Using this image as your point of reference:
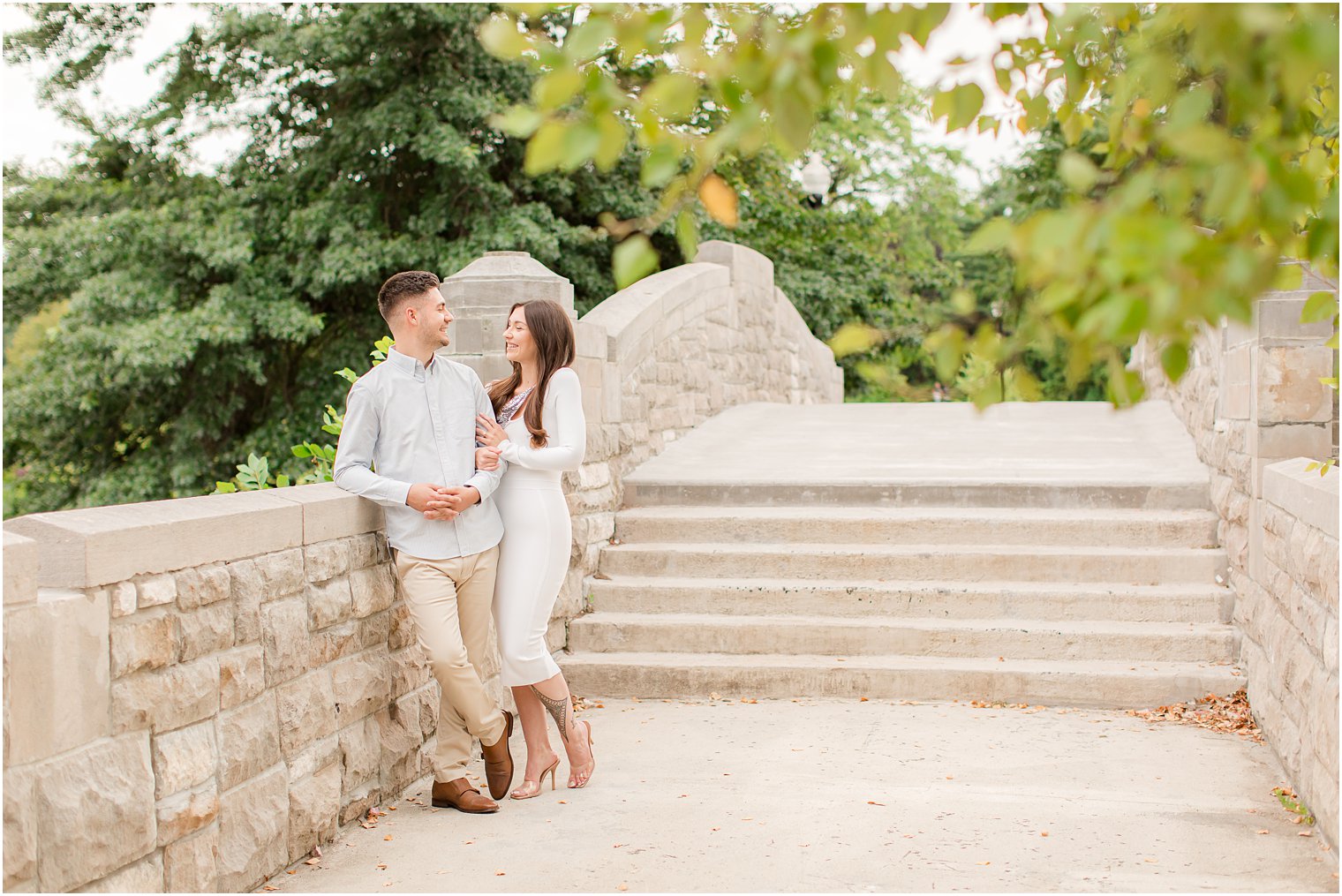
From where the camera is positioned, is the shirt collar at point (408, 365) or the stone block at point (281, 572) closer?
the stone block at point (281, 572)

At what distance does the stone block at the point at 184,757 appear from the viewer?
3.22 meters

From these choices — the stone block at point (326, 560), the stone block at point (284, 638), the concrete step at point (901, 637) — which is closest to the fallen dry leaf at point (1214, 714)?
the concrete step at point (901, 637)

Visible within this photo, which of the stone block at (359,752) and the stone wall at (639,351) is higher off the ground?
the stone wall at (639,351)

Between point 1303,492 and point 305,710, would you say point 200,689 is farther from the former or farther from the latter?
point 1303,492

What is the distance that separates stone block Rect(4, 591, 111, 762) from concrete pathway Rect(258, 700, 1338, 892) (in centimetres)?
102

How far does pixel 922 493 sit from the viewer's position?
7.44 metres

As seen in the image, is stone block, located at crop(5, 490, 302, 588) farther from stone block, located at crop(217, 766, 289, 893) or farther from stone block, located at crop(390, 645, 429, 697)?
stone block, located at crop(390, 645, 429, 697)

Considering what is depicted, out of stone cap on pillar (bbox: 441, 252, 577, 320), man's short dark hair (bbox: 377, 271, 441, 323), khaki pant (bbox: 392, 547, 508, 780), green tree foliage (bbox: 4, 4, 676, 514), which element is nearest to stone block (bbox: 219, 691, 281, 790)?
khaki pant (bbox: 392, 547, 508, 780)

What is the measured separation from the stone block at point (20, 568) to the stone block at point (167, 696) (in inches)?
15.4

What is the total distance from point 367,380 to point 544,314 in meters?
0.80

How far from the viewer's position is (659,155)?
1.77 m

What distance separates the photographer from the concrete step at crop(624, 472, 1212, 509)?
7.13 m

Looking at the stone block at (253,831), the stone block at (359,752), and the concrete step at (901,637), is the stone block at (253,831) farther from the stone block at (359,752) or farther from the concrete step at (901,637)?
the concrete step at (901,637)

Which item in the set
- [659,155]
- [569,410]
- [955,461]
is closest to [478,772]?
[569,410]
